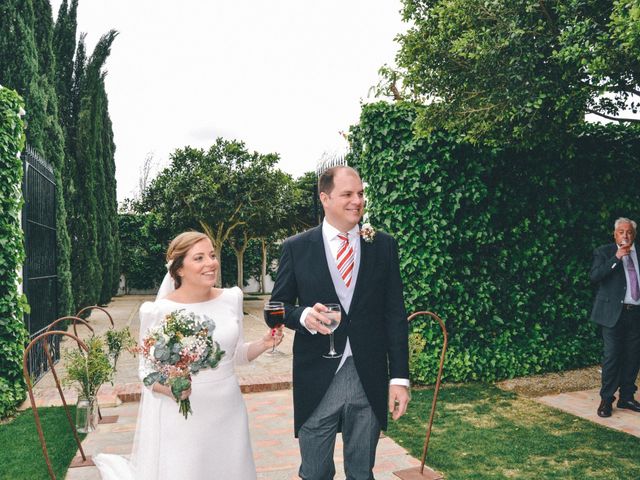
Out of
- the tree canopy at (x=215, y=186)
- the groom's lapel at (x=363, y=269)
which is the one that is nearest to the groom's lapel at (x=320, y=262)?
the groom's lapel at (x=363, y=269)

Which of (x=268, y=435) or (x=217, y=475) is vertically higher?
(x=217, y=475)

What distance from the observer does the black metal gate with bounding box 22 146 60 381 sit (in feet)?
23.7

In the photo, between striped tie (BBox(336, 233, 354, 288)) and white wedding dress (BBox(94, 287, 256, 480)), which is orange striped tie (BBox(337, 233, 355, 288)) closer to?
striped tie (BBox(336, 233, 354, 288))

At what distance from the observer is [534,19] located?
5305 millimetres

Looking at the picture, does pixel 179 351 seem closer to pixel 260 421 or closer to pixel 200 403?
pixel 200 403

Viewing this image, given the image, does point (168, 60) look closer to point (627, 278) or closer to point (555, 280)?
point (555, 280)

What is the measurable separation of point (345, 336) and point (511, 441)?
10.8 feet

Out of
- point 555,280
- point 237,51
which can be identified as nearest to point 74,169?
point 237,51

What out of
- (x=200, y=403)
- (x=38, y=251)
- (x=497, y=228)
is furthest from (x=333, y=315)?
(x=38, y=251)

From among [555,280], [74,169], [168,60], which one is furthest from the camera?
[74,169]

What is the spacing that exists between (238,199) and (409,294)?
15140mm

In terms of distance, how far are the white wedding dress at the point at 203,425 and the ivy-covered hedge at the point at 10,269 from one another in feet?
12.0

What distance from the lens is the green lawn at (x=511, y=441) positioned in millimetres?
4391

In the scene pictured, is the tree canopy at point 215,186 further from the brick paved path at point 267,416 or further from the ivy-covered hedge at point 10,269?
the ivy-covered hedge at point 10,269
